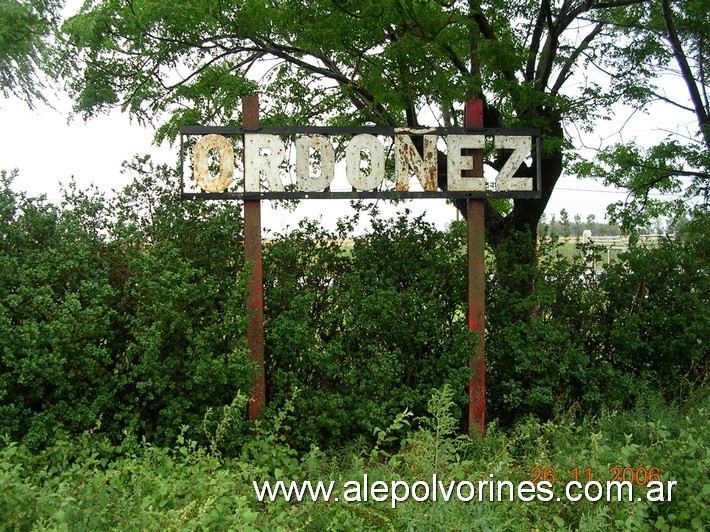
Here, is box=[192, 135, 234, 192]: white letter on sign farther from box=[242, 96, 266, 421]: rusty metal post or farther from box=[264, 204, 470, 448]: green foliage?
box=[264, 204, 470, 448]: green foliage

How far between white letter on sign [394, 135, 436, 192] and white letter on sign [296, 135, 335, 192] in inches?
24.9

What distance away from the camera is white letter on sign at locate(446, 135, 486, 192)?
6.20 metres

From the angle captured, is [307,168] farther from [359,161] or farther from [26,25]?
[26,25]

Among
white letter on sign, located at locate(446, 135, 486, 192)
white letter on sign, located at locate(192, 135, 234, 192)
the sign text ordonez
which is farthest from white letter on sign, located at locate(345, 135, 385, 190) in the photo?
white letter on sign, located at locate(192, 135, 234, 192)

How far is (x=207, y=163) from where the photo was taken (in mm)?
5848

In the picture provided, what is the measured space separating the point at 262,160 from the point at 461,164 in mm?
1834

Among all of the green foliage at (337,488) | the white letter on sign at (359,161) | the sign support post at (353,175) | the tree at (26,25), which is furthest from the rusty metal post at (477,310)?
the tree at (26,25)

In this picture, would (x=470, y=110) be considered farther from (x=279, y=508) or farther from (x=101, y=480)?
(x=101, y=480)

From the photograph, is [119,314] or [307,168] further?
[307,168]

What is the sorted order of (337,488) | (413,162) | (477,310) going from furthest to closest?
(413,162)
(477,310)
(337,488)

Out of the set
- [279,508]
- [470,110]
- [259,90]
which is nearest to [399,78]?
[470,110]

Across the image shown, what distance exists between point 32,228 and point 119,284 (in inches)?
36.0
